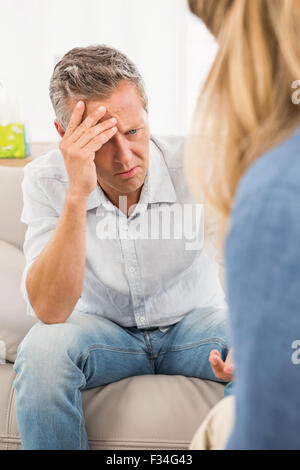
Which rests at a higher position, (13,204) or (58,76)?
(58,76)

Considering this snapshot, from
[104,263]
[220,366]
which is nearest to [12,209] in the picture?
[104,263]

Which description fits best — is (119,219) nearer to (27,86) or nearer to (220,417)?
(220,417)

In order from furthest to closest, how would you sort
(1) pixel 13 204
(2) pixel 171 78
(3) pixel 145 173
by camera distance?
(2) pixel 171 78
(1) pixel 13 204
(3) pixel 145 173

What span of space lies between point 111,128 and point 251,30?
774mm

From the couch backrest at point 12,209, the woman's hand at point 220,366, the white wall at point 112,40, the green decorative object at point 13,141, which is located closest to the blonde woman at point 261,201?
A: the woman's hand at point 220,366

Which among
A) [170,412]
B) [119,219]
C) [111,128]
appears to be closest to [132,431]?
[170,412]

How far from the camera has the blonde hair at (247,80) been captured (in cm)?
58

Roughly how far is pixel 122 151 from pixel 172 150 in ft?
0.69

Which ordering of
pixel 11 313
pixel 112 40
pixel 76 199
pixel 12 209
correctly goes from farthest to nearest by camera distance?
pixel 112 40 → pixel 12 209 → pixel 11 313 → pixel 76 199

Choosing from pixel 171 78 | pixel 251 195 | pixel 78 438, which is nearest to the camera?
pixel 251 195

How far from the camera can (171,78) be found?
312cm

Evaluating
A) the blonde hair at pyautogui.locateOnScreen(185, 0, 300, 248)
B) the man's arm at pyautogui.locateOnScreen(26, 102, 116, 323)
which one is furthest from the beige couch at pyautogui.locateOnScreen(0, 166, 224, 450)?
the blonde hair at pyautogui.locateOnScreen(185, 0, 300, 248)

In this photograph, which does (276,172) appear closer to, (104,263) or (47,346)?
(47,346)

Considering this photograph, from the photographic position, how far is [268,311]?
516 mm
